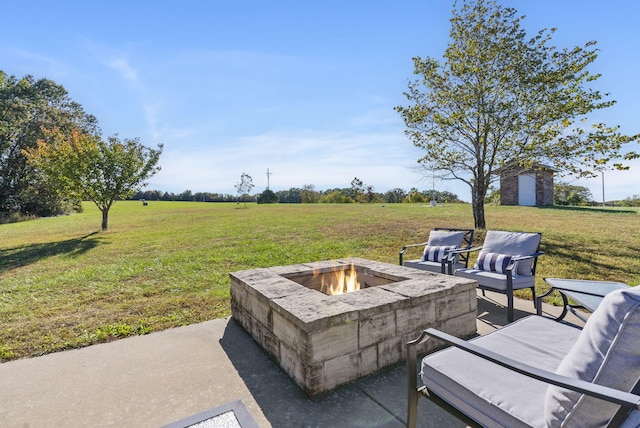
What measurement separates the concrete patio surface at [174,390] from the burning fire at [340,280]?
46.4 inches

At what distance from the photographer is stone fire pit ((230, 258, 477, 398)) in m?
2.30

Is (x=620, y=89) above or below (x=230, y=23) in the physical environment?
below

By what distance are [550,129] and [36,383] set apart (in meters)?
12.0

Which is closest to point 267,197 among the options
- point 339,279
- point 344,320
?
point 339,279

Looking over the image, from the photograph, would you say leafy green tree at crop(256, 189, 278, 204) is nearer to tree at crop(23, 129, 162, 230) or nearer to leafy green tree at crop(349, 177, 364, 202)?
leafy green tree at crop(349, 177, 364, 202)

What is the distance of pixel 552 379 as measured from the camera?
1178 millimetres

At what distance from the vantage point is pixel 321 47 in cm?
783

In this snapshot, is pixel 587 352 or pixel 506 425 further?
pixel 506 425

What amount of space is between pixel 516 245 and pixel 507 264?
0.41 meters

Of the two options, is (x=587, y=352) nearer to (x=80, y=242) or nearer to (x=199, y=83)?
(x=199, y=83)

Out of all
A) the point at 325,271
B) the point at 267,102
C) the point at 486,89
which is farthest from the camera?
the point at 267,102

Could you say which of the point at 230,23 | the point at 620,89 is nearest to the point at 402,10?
the point at 230,23

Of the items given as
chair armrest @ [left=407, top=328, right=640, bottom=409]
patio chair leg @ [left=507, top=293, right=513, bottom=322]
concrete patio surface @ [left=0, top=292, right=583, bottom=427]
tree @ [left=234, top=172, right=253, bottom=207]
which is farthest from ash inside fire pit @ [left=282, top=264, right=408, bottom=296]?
tree @ [left=234, top=172, right=253, bottom=207]

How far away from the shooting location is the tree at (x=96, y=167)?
40.4ft
